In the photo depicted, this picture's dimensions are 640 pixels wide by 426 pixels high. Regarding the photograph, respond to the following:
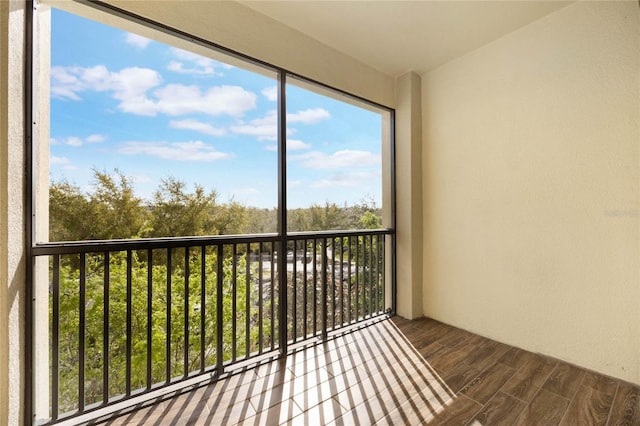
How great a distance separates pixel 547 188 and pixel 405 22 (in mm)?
1641

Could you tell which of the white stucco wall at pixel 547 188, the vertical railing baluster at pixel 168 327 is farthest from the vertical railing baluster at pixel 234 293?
the white stucco wall at pixel 547 188

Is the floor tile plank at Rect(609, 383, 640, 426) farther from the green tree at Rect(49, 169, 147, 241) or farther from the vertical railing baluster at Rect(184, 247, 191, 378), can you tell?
the green tree at Rect(49, 169, 147, 241)

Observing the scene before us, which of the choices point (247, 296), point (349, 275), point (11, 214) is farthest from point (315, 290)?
point (11, 214)

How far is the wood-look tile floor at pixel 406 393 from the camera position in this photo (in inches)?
56.0

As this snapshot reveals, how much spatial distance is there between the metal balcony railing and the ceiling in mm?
1656

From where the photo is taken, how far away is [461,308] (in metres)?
2.53

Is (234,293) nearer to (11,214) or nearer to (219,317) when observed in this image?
(219,317)

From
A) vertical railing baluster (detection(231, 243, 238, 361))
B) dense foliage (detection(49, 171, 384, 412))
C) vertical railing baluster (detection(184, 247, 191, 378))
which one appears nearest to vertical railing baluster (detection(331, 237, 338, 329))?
dense foliage (detection(49, 171, 384, 412))

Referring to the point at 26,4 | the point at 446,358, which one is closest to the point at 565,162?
the point at 446,358

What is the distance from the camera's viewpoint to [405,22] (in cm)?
209

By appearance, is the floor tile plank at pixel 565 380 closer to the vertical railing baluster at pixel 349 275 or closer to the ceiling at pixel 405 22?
the vertical railing baluster at pixel 349 275

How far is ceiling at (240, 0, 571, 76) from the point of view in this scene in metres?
1.92

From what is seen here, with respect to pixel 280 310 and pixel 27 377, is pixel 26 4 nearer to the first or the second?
pixel 27 377

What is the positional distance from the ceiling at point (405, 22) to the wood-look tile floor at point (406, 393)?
2530 mm
